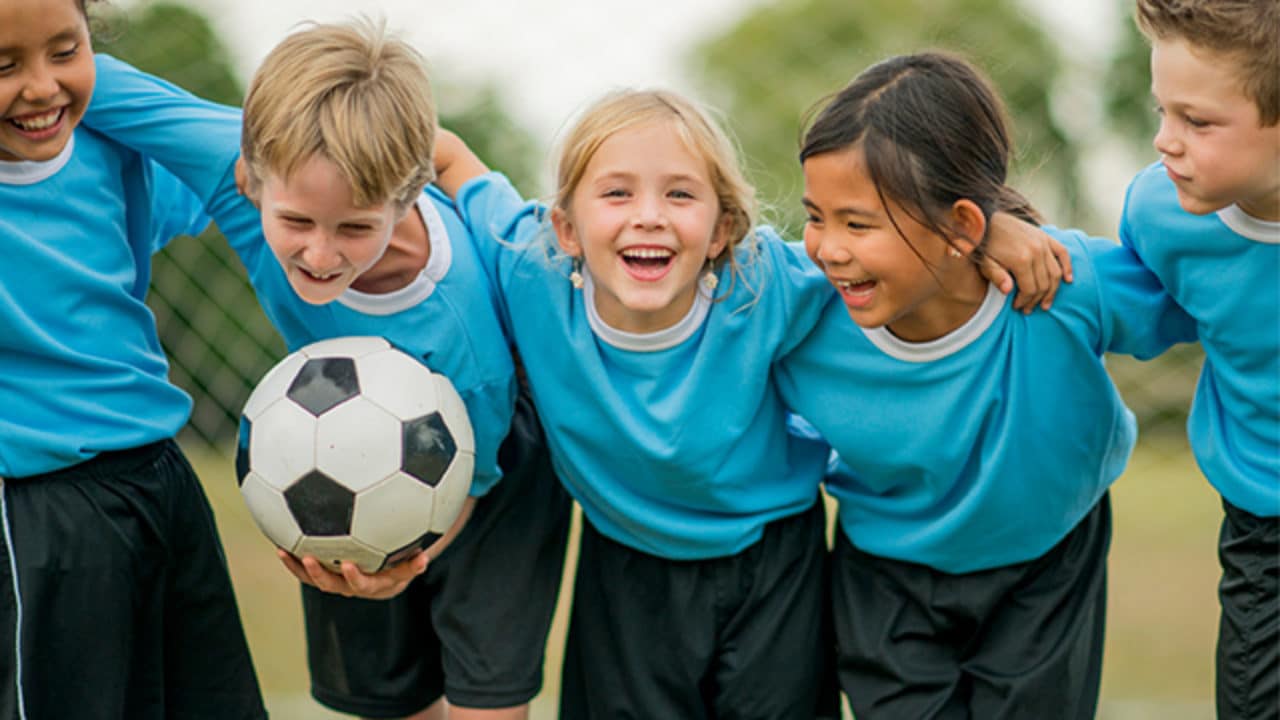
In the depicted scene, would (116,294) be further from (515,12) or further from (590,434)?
(515,12)

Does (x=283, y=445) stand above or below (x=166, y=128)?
below

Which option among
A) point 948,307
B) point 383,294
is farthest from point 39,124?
point 948,307

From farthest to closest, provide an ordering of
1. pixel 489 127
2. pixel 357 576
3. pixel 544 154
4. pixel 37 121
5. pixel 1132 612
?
pixel 489 127 < pixel 1132 612 < pixel 544 154 < pixel 357 576 < pixel 37 121

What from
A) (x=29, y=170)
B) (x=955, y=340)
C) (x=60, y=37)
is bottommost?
(x=955, y=340)

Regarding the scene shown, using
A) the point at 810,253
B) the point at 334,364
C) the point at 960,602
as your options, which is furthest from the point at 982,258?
the point at 334,364

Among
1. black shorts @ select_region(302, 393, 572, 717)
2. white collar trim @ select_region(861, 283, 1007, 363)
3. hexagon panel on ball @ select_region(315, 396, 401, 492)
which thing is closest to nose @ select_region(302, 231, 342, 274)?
hexagon panel on ball @ select_region(315, 396, 401, 492)

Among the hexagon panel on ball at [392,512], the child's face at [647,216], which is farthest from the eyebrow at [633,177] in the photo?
the hexagon panel on ball at [392,512]

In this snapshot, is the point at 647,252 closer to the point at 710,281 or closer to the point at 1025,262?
the point at 710,281

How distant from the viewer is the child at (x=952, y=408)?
8.21ft

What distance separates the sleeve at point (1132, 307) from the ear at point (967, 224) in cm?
24

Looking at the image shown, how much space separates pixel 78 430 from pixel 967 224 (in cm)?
171

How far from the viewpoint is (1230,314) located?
239 cm

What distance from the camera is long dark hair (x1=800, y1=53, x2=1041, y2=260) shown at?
97.3 inches

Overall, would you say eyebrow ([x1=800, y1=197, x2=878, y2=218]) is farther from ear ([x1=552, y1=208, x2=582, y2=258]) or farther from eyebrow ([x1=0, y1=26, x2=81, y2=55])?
eyebrow ([x1=0, y1=26, x2=81, y2=55])
